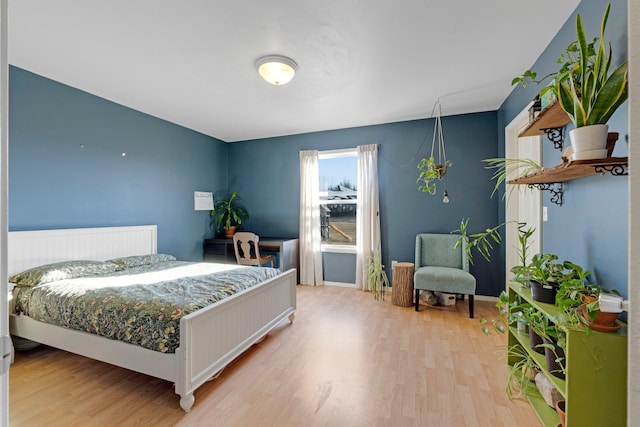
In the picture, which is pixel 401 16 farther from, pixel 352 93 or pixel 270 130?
pixel 270 130

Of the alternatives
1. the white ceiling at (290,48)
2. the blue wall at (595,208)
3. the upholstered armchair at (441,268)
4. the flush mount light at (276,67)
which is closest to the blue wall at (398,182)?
the upholstered armchair at (441,268)

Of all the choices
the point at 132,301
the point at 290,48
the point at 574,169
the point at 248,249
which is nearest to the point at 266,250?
the point at 248,249

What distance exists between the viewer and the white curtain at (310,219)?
4.50 meters

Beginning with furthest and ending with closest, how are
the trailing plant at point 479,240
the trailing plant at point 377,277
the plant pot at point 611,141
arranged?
1. the trailing plant at point 377,277
2. the trailing plant at point 479,240
3. the plant pot at point 611,141

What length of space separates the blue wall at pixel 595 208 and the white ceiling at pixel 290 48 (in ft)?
0.72

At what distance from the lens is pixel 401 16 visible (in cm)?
189

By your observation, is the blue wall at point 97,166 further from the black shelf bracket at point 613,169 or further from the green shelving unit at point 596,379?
the black shelf bracket at point 613,169

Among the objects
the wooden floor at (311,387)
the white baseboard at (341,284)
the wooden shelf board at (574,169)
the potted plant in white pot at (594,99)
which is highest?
the potted plant in white pot at (594,99)

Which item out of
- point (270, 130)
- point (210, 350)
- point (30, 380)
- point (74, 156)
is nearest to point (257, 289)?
point (210, 350)

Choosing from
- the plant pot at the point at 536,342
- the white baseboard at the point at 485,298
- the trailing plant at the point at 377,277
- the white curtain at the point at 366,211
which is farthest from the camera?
the white curtain at the point at 366,211

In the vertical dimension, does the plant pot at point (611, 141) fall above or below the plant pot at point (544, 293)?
above

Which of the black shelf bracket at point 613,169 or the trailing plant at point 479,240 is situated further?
the trailing plant at point 479,240

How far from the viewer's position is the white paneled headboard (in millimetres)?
2459

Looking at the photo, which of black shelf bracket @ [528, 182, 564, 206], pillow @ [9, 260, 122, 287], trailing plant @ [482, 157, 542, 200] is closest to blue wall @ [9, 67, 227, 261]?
pillow @ [9, 260, 122, 287]
